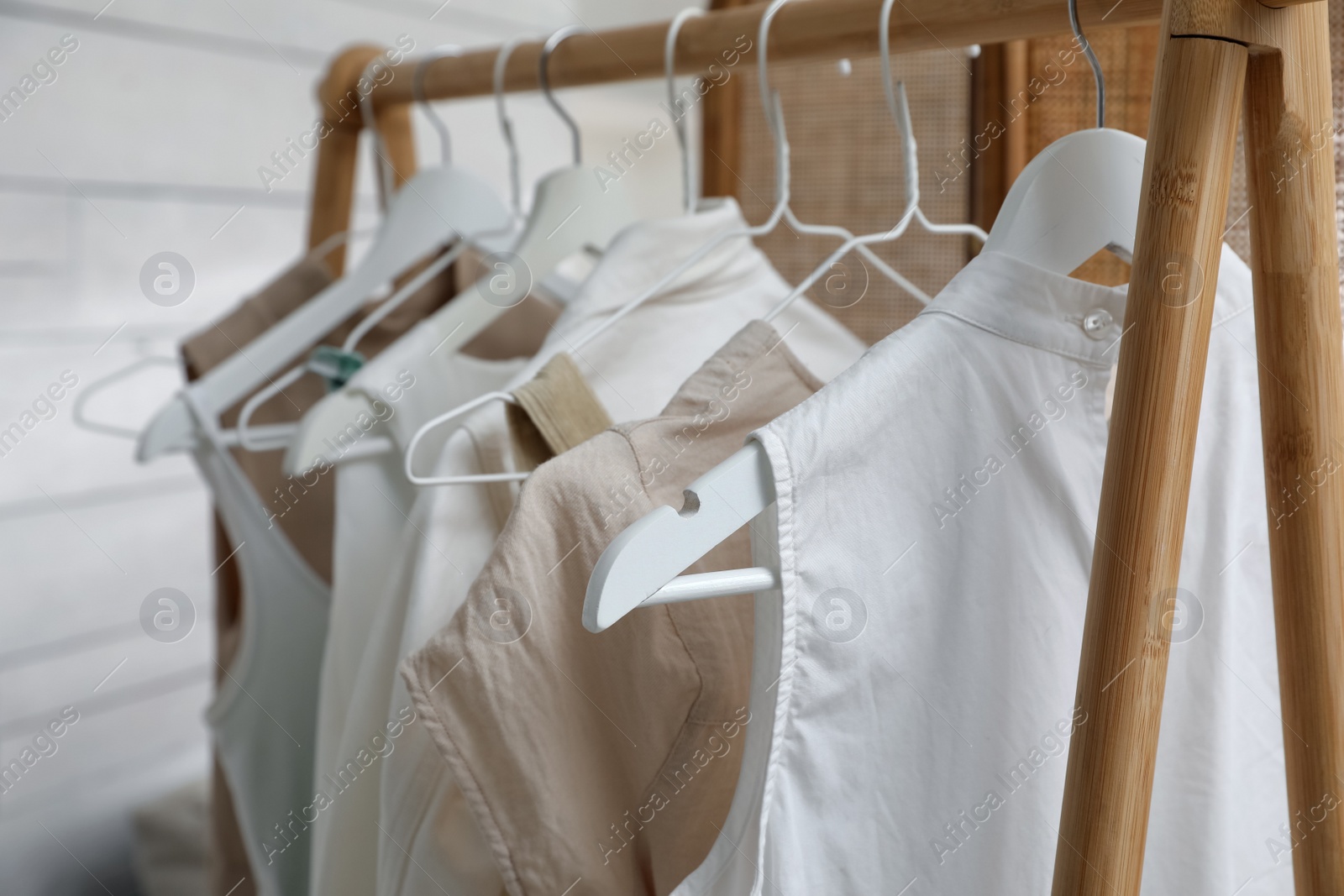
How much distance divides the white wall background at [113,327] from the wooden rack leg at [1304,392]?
1.19 meters

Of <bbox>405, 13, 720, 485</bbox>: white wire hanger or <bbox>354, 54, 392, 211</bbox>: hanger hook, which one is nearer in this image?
<bbox>405, 13, 720, 485</bbox>: white wire hanger

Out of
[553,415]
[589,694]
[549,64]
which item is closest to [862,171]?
[549,64]

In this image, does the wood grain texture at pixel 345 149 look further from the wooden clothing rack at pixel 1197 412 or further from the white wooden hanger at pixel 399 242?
the wooden clothing rack at pixel 1197 412

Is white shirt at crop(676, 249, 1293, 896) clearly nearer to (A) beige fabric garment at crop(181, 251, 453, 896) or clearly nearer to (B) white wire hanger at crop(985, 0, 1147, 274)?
(B) white wire hanger at crop(985, 0, 1147, 274)

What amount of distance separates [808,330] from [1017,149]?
44 cm

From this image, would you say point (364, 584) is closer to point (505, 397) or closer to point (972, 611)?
point (505, 397)

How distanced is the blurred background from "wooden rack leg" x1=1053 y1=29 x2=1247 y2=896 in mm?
687

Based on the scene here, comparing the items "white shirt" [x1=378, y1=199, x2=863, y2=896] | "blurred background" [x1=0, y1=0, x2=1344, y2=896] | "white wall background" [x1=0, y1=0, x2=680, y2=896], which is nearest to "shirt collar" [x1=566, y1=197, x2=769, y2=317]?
"white shirt" [x1=378, y1=199, x2=863, y2=896]

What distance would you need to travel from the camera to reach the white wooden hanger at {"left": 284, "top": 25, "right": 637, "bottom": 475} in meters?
0.76

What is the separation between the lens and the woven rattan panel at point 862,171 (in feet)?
3.84

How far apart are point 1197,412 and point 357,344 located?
2.41ft

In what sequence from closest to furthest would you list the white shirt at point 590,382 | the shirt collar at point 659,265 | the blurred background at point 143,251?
the white shirt at point 590,382, the shirt collar at point 659,265, the blurred background at point 143,251

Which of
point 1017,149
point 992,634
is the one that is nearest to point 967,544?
point 992,634

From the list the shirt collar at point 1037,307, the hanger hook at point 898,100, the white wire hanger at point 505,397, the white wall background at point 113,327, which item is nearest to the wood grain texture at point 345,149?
the white wire hanger at point 505,397
